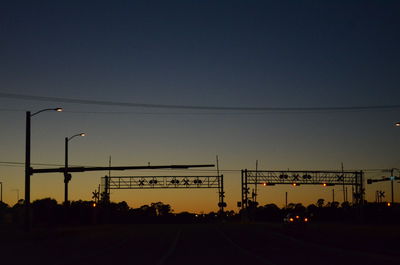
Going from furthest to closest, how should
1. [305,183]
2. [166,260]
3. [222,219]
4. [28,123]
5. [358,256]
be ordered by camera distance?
[222,219]
[305,183]
[28,123]
[358,256]
[166,260]

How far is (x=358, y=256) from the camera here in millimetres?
27359

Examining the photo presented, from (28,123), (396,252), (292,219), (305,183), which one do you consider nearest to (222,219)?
(305,183)

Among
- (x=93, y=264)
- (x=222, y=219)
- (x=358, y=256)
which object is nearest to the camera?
(x=93, y=264)

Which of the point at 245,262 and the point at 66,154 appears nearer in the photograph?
the point at 245,262

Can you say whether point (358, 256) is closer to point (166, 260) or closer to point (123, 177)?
point (166, 260)

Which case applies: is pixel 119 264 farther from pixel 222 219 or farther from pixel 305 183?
pixel 222 219

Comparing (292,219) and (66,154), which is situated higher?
(66,154)

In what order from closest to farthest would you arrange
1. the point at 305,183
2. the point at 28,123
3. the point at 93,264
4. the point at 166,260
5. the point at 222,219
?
1. the point at 93,264
2. the point at 166,260
3. the point at 28,123
4. the point at 305,183
5. the point at 222,219

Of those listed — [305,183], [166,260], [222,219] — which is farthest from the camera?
[222,219]

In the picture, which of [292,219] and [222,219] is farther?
[222,219]

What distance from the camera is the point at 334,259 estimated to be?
2553 cm

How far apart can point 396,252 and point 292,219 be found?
114 feet

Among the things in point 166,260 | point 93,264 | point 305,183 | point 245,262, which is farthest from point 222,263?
point 305,183

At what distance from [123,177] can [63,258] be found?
81240 mm
